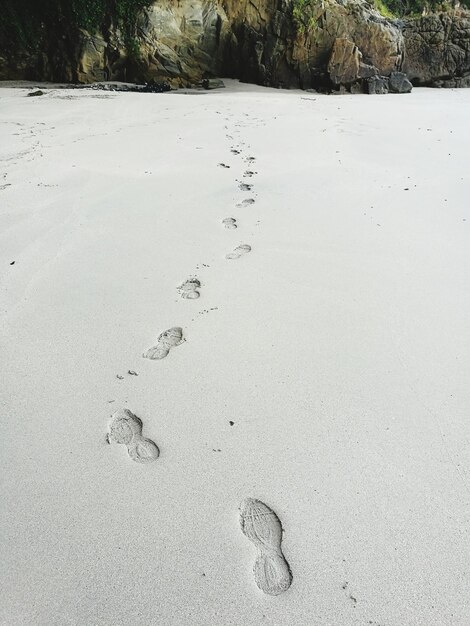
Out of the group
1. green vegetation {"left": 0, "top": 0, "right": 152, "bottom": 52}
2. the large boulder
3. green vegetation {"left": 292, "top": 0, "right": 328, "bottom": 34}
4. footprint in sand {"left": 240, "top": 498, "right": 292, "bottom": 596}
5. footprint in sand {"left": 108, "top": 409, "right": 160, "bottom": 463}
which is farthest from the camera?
the large boulder

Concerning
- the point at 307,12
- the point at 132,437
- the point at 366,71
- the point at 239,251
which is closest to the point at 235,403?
the point at 132,437

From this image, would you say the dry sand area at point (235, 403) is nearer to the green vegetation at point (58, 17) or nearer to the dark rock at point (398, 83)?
the dark rock at point (398, 83)

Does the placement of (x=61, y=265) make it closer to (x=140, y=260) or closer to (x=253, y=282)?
(x=140, y=260)

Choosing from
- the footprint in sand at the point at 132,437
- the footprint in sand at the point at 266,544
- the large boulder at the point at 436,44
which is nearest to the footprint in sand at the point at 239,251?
the footprint in sand at the point at 132,437

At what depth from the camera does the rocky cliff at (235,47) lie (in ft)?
22.0

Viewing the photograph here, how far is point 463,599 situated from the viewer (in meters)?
0.74

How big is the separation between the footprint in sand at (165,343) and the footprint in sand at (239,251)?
0.53 metres

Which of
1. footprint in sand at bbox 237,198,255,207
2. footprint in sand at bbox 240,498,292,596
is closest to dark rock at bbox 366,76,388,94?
footprint in sand at bbox 237,198,255,207

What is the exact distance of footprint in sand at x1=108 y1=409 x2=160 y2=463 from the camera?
3.26ft

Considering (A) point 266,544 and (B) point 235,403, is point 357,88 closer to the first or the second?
(B) point 235,403

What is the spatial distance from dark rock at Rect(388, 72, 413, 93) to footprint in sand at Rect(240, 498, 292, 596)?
7749 mm

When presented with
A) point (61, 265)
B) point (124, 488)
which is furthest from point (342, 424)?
point (61, 265)

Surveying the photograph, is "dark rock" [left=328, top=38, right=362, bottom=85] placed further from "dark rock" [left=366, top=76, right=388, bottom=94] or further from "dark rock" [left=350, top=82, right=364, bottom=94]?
"dark rock" [left=366, top=76, right=388, bottom=94]

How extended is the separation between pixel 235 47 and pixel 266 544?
323 inches
